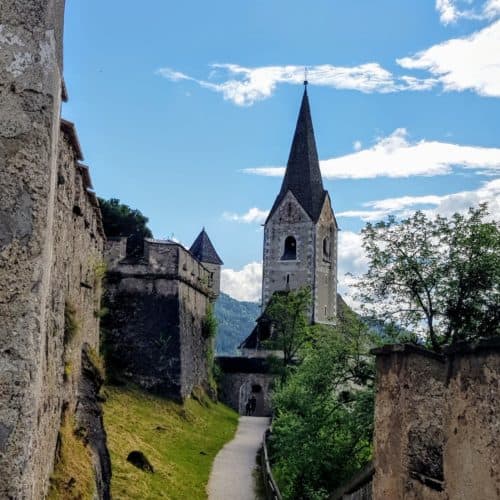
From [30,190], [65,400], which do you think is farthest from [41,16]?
[65,400]

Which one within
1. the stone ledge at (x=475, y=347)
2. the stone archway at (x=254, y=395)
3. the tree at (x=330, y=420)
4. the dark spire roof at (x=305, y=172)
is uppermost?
the dark spire roof at (x=305, y=172)

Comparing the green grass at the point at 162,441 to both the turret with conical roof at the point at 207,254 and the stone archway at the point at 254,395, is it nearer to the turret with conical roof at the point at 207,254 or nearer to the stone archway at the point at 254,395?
the stone archway at the point at 254,395

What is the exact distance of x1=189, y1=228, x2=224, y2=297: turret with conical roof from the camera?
55531 mm

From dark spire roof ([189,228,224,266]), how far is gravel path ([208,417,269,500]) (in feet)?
84.6

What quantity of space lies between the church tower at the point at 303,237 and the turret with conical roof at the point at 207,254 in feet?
14.9

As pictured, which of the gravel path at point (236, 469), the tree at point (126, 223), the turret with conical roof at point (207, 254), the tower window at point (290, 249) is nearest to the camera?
the gravel path at point (236, 469)

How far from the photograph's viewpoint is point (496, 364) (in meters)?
4.80

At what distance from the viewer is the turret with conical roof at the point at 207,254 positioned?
55.5 metres

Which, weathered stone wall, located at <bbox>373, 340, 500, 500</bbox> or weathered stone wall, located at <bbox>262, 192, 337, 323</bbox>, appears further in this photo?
weathered stone wall, located at <bbox>262, 192, 337, 323</bbox>

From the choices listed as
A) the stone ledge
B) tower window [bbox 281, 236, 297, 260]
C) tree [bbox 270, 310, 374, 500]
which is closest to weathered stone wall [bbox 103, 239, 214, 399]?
tree [bbox 270, 310, 374, 500]

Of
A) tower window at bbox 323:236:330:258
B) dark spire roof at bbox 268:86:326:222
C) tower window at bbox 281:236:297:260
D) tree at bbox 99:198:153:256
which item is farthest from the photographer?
tower window at bbox 323:236:330:258

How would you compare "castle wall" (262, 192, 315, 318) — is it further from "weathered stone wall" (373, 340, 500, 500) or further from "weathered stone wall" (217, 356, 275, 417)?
"weathered stone wall" (373, 340, 500, 500)

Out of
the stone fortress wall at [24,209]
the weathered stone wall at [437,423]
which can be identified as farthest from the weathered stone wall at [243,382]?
A: the stone fortress wall at [24,209]

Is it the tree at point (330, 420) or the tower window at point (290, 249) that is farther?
the tower window at point (290, 249)
